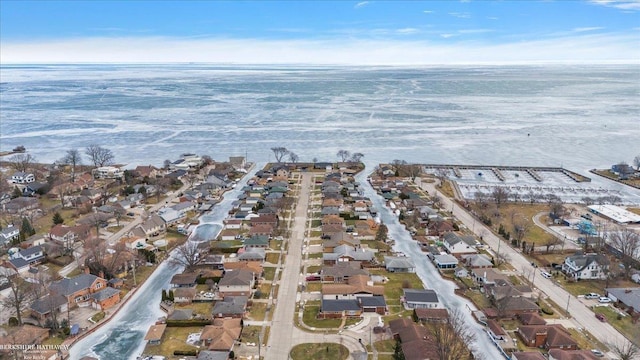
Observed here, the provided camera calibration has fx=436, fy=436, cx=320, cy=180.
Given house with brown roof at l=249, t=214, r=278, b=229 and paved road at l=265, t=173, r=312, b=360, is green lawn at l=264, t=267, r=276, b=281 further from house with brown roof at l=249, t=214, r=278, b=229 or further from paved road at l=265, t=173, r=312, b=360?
house with brown roof at l=249, t=214, r=278, b=229

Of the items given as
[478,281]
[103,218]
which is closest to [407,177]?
[478,281]

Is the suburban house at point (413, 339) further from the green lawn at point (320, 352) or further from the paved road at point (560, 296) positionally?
the paved road at point (560, 296)

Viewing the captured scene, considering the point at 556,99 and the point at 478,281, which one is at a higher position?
the point at 556,99

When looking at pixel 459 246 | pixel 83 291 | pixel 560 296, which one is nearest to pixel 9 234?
pixel 83 291

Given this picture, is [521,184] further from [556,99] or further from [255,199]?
[556,99]

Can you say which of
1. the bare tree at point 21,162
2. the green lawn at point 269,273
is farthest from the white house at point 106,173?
the green lawn at point 269,273

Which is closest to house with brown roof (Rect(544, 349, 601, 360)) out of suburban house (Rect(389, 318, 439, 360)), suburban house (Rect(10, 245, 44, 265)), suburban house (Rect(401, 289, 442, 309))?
suburban house (Rect(389, 318, 439, 360))
